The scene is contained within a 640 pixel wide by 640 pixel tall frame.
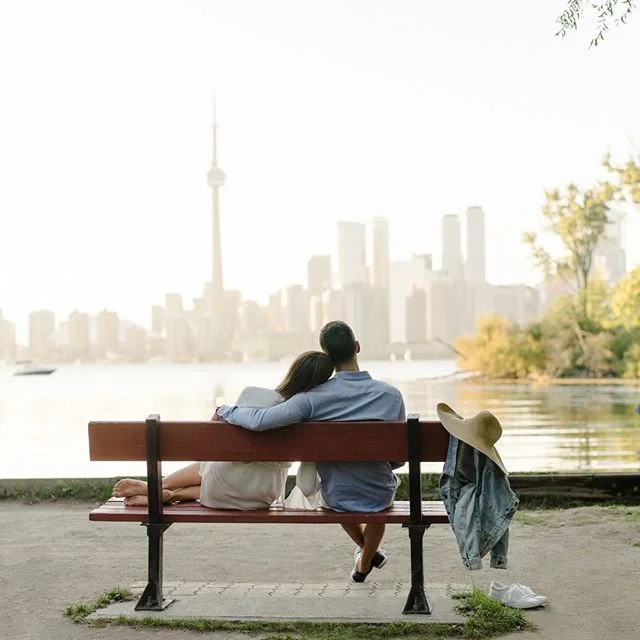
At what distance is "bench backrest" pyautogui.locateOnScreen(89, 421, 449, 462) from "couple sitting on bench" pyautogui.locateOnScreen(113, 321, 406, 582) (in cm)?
8

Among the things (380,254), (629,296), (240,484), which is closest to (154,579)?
(240,484)

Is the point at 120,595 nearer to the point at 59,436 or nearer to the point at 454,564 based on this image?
the point at 454,564

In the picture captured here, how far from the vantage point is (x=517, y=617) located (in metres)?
5.06

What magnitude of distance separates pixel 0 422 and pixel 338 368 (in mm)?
34543

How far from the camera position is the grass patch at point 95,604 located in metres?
5.34

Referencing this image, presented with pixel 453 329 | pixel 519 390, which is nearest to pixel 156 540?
pixel 519 390

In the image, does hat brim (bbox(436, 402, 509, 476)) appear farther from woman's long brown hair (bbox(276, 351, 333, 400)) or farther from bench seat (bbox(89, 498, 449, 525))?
woman's long brown hair (bbox(276, 351, 333, 400))

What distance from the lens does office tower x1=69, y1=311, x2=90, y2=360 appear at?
152000 mm

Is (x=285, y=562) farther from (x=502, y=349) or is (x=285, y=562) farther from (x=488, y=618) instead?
(x=502, y=349)

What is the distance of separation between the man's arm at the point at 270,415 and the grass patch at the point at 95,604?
1.20 m

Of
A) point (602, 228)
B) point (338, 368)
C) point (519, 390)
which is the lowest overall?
point (519, 390)

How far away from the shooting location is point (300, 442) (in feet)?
17.4

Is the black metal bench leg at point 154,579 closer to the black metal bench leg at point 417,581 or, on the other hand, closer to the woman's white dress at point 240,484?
the woman's white dress at point 240,484

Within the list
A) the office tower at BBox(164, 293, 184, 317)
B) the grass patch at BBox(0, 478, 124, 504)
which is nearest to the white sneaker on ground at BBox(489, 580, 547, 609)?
the grass patch at BBox(0, 478, 124, 504)
